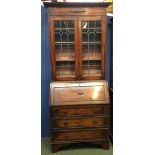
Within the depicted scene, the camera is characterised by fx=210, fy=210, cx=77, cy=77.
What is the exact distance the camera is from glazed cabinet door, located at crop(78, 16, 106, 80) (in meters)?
2.85

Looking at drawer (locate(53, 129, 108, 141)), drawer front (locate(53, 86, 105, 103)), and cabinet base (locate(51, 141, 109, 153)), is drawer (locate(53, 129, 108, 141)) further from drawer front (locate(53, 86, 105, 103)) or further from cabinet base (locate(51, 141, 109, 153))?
drawer front (locate(53, 86, 105, 103))

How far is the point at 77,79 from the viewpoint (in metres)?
2.93

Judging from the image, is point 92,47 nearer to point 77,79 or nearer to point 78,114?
point 77,79

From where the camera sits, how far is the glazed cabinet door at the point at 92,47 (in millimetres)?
2854

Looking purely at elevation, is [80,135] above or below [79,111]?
below

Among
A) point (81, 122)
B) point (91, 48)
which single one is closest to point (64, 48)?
point (91, 48)

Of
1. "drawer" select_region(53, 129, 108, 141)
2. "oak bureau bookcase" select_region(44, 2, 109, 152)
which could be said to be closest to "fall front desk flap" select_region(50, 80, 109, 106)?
"oak bureau bookcase" select_region(44, 2, 109, 152)

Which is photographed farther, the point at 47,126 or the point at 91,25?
the point at 47,126

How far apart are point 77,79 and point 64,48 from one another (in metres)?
0.47
